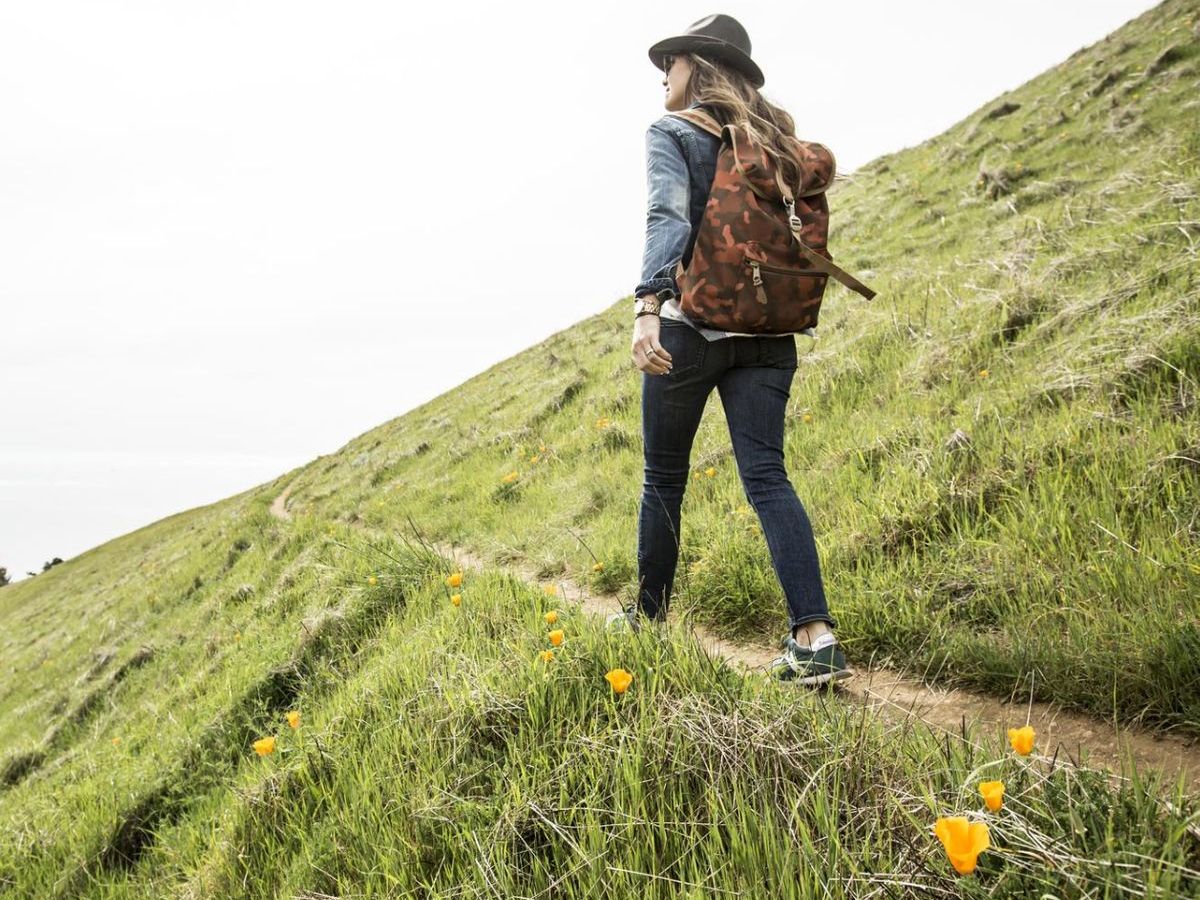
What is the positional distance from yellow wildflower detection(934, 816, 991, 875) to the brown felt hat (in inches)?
116

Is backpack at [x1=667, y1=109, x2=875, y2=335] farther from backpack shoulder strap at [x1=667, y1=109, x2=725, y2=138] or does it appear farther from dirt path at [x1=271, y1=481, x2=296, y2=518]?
dirt path at [x1=271, y1=481, x2=296, y2=518]

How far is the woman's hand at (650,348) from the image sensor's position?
109 inches

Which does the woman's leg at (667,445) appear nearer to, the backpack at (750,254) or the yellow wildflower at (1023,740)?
the backpack at (750,254)

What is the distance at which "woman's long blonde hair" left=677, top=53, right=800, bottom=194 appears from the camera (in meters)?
2.80

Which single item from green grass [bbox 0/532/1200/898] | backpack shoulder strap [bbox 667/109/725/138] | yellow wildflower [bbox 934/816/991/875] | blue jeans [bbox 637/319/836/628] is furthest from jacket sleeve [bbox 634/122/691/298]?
yellow wildflower [bbox 934/816/991/875]

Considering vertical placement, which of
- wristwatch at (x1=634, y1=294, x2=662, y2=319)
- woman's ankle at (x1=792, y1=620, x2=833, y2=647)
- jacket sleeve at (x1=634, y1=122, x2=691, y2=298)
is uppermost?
jacket sleeve at (x1=634, y1=122, x2=691, y2=298)

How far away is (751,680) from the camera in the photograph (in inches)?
91.3

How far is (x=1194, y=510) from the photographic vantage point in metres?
2.89

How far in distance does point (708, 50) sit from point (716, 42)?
8cm

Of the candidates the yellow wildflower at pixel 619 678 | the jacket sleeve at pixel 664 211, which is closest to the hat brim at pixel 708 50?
the jacket sleeve at pixel 664 211

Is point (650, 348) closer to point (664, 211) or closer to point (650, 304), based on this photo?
point (650, 304)

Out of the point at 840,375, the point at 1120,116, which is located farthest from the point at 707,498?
the point at 1120,116

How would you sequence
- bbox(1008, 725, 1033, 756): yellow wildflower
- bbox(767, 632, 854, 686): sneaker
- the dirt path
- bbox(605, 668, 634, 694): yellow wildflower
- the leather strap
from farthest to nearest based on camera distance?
the dirt path < the leather strap < bbox(767, 632, 854, 686): sneaker < bbox(605, 668, 634, 694): yellow wildflower < bbox(1008, 725, 1033, 756): yellow wildflower

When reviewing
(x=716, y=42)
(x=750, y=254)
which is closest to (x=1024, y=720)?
(x=750, y=254)
